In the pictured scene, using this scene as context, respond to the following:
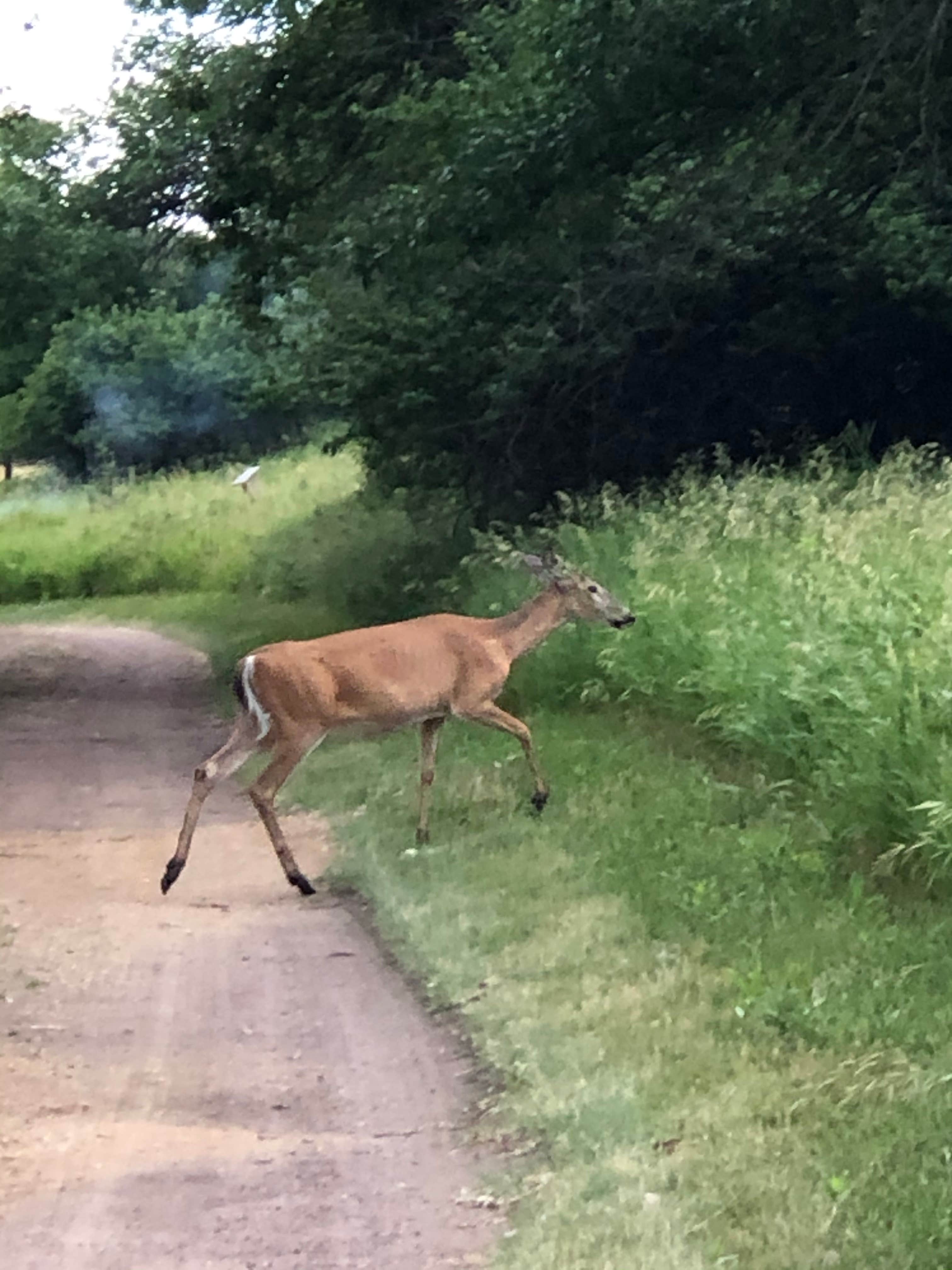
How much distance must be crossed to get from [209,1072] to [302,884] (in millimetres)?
2441

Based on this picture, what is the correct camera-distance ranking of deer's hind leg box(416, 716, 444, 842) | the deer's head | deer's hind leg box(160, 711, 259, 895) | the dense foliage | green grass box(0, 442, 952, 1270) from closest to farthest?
green grass box(0, 442, 952, 1270)
deer's hind leg box(160, 711, 259, 895)
deer's hind leg box(416, 716, 444, 842)
the deer's head
the dense foliage

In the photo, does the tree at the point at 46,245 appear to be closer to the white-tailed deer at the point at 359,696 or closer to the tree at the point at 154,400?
the white-tailed deer at the point at 359,696

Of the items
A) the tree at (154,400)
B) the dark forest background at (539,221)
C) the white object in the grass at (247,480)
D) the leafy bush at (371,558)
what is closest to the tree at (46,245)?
the dark forest background at (539,221)

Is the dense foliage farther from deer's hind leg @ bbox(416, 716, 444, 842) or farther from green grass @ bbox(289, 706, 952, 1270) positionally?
green grass @ bbox(289, 706, 952, 1270)

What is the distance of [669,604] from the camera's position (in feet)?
33.9

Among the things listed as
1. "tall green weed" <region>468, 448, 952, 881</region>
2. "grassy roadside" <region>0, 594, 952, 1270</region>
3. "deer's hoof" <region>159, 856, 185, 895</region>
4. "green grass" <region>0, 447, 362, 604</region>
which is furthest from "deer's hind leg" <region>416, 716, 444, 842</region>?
"green grass" <region>0, 447, 362, 604</region>

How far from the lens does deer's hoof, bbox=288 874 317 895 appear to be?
27.7ft

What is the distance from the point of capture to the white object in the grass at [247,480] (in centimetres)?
3297

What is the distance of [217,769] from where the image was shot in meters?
8.85

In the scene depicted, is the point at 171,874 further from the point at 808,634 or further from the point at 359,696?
the point at 808,634

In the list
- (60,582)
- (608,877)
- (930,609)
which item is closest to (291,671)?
(608,877)

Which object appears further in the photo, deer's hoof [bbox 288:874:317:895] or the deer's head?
the deer's head

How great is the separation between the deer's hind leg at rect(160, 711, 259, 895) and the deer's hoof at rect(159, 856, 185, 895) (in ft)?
0.11

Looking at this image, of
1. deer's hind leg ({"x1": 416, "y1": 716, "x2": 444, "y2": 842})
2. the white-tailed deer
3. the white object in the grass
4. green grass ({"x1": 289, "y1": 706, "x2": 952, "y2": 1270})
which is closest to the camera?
green grass ({"x1": 289, "y1": 706, "x2": 952, "y2": 1270})
